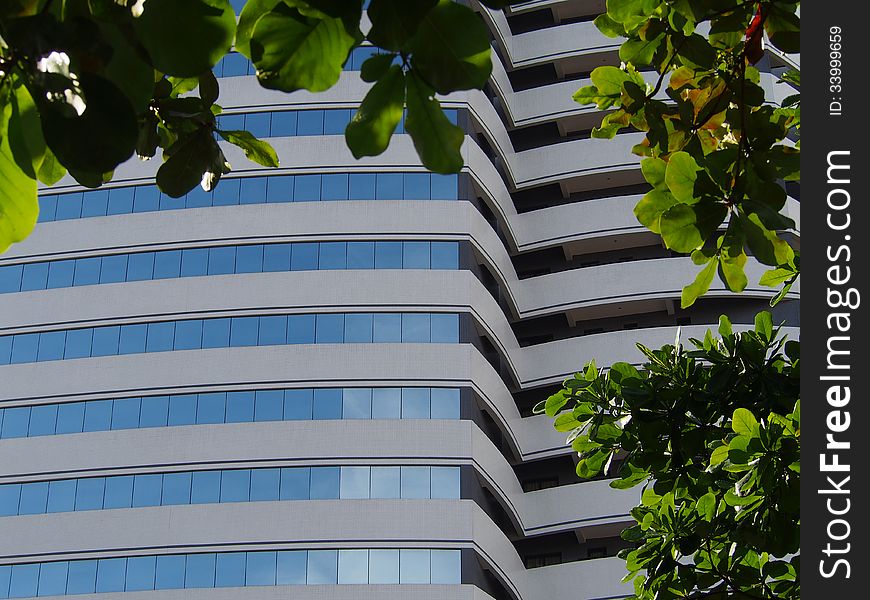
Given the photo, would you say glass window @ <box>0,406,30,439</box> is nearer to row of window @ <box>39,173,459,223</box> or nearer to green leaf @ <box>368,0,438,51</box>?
row of window @ <box>39,173,459,223</box>

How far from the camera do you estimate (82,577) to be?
85.7 ft

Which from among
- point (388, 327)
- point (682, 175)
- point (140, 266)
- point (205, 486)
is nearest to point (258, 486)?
point (205, 486)

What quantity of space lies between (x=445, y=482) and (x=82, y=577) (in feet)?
31.1

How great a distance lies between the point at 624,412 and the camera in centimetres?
507

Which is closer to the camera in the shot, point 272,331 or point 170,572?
→ point 170,572

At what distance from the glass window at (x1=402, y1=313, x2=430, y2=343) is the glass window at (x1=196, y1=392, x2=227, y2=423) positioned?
5090 mm

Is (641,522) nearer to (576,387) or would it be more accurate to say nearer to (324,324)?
(576,387)

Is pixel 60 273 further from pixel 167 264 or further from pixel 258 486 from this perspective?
pixel 258 486

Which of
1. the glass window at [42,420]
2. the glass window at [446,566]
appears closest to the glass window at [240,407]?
the glass window at [42,420]

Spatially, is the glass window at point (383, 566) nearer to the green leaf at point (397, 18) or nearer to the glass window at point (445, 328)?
the glass window at point (445, 328)

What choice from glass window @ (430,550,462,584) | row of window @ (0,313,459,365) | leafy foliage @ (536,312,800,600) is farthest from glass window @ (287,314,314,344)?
leafy foliage @ (536,312,800,600)

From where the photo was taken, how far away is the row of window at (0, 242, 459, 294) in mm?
28781

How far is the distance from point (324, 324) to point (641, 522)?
23.2 meters

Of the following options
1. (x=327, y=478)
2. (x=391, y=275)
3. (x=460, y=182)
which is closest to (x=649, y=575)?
(x=327, y=478)
